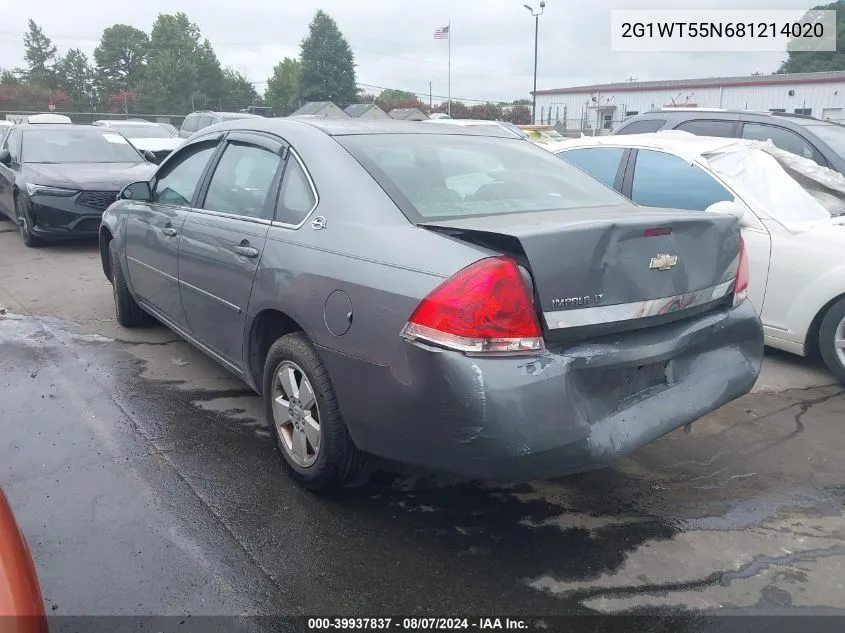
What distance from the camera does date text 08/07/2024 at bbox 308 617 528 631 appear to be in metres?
2.35

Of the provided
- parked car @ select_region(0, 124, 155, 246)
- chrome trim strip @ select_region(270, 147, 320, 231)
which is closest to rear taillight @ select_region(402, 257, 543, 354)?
chrome trim strip @ select_region(270, 147, 320, 231)

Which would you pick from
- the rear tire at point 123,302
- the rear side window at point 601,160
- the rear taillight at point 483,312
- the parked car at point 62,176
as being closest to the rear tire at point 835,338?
the rear side window at point 601,160

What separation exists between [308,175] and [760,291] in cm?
331

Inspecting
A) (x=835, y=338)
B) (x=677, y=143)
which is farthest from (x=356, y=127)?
(x=835, y=338)

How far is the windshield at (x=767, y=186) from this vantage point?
16.4 ft

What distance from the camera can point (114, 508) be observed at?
9.82ft

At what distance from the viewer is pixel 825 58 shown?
72.2 metres

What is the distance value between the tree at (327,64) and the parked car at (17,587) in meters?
82.3

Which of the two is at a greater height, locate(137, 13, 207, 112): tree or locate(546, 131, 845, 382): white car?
locate(137, 13, 207, 112): tree

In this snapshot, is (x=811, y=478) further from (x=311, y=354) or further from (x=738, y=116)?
(x=738, y=116)

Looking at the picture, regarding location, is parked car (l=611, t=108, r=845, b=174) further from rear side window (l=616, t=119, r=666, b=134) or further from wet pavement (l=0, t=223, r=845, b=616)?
wet pavement (l=0, t=223, r=845, b=616)

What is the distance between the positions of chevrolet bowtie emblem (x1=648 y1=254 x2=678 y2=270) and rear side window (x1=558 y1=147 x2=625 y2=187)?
3.10 m

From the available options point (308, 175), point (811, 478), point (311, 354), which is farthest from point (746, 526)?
point (308, 175)

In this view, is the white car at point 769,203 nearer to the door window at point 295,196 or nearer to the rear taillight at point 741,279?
the rear taillight at point 741,279
